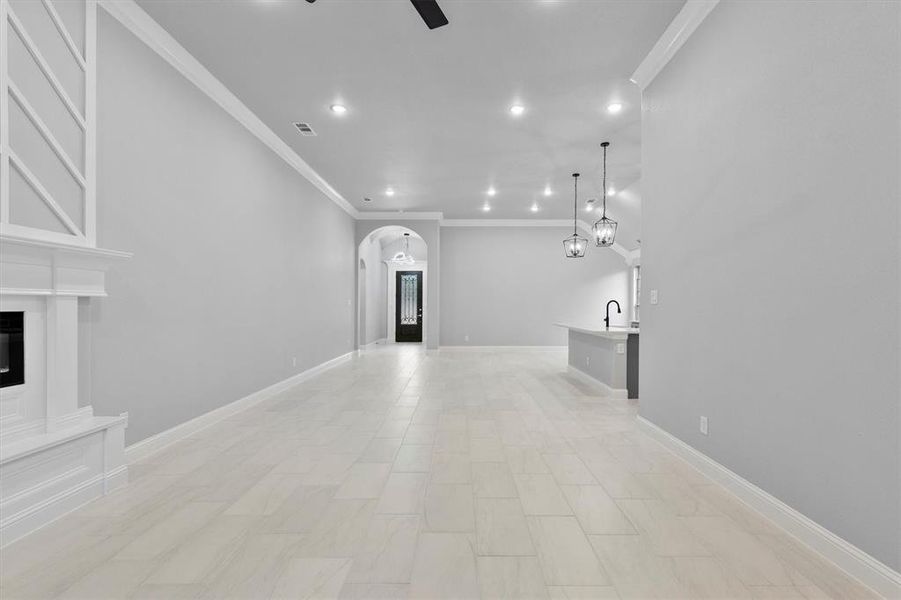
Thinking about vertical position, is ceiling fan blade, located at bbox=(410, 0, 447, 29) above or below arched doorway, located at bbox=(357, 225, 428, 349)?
above

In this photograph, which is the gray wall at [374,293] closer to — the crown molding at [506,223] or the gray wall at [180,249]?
the crown molding at [506,223]

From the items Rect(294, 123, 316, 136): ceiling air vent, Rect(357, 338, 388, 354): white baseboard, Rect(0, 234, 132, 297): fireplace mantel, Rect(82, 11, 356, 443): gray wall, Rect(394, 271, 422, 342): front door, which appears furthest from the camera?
Rect(394, 271, 422, 342): front door

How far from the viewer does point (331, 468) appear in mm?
2762

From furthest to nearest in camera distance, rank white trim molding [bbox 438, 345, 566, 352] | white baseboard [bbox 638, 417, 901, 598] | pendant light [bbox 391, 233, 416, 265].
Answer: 1. pendant light [bbox 391, 233, 416, 265]
2. white trim molding [bbox 438, 345, 566, 352]
3. white baseboard [bbox 638, 417, 901, 598]

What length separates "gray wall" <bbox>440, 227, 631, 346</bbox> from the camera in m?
10.1

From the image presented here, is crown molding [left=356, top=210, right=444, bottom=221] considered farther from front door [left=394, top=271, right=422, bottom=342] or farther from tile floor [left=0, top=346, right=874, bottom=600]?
tile floor [left=0, top=346, right=874, bottom=600]

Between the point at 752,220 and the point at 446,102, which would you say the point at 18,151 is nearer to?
the point at 446,102

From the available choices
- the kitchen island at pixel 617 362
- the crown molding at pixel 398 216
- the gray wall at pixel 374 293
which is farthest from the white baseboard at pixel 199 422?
the gray wall at pixel 374 293

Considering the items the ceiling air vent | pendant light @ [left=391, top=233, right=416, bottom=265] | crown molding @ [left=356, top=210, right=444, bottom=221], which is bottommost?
pendant light @ [left=391, top=233, right=416, bottom=265]

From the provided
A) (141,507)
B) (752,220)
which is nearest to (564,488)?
(752,220)

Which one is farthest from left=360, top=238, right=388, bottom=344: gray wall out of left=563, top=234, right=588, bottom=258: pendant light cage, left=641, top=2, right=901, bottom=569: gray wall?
left=641, top=2, right=901, bottom=569: gray wall

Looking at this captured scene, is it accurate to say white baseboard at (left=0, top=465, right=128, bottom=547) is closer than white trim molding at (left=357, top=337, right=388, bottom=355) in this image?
Yes

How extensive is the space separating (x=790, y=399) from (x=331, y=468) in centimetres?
272

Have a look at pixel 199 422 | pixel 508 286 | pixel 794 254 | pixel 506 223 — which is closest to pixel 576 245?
pixel 508 286
